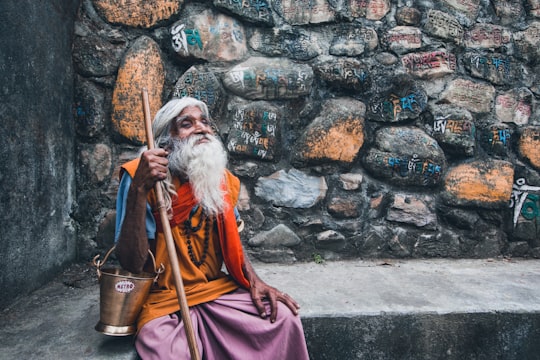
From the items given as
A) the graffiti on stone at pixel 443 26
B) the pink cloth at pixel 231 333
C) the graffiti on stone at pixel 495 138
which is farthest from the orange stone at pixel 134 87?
the graffiti on stone at pixel 495 138

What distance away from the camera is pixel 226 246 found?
1743mm

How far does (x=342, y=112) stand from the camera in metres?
2.78

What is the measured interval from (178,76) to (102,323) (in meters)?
1.70

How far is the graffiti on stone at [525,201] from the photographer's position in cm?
291

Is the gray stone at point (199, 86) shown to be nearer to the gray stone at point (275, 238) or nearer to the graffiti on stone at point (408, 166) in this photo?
the gray stone at point (275, 238)

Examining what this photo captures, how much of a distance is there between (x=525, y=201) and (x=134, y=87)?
2.92 m

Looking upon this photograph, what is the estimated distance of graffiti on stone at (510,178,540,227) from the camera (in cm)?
291

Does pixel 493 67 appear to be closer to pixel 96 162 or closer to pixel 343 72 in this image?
pixel 343 72

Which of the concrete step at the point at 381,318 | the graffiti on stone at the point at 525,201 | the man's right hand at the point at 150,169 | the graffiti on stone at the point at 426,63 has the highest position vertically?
the graffiti on stone at the point at 426,63

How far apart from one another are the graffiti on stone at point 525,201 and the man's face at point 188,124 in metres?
2.39

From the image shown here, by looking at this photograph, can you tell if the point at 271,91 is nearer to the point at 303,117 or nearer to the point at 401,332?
the point at 303,117

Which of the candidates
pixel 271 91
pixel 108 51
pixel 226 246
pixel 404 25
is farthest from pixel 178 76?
pixel 404 25

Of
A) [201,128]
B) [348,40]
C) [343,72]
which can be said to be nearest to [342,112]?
[343,72]

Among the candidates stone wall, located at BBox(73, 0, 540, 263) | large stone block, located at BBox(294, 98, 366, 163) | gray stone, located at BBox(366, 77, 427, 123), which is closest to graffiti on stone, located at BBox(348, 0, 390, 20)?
stone wall, located at BBox(73, 0, 540, 263)
